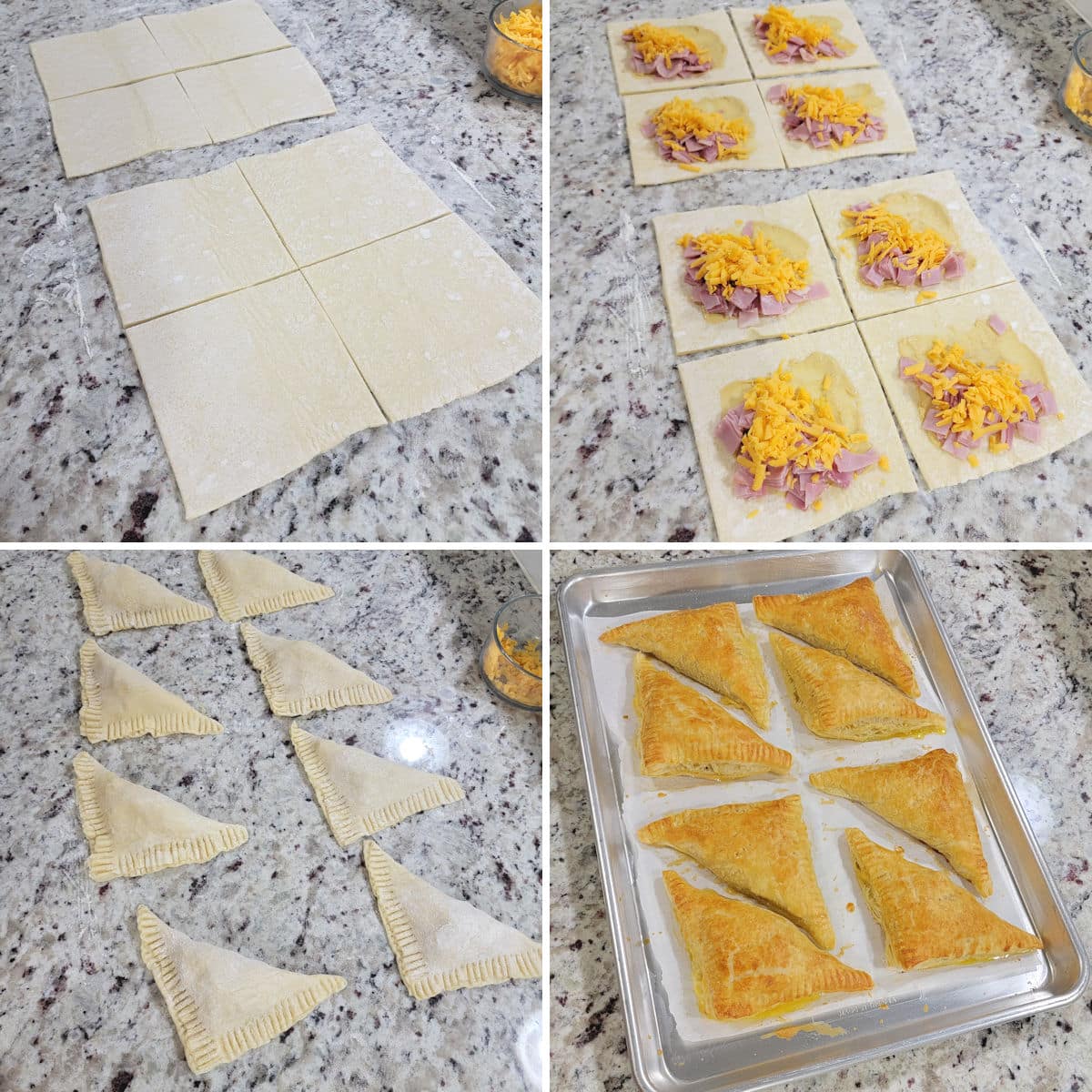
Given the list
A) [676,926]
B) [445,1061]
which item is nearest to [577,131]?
[676,926]

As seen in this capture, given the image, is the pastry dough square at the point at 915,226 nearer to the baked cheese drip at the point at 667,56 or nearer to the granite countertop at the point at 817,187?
the granite countertop at the point at 817,187

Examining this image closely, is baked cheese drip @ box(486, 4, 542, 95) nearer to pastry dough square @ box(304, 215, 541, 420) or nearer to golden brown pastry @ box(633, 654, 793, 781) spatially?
pastry dough square @ box(304, 215, 541, 420)

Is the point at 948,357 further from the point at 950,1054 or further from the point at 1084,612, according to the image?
the point at 950,1054

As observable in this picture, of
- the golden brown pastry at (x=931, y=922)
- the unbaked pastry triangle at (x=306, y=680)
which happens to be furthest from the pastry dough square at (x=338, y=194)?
the golden brown pastry at (x=931, y=922)

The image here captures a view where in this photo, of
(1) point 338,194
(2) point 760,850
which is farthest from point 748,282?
(2) point 760,850

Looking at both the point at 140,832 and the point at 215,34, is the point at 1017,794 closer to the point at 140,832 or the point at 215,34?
the point at 140,832

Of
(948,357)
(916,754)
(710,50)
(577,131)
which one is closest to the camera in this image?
(916,754)
